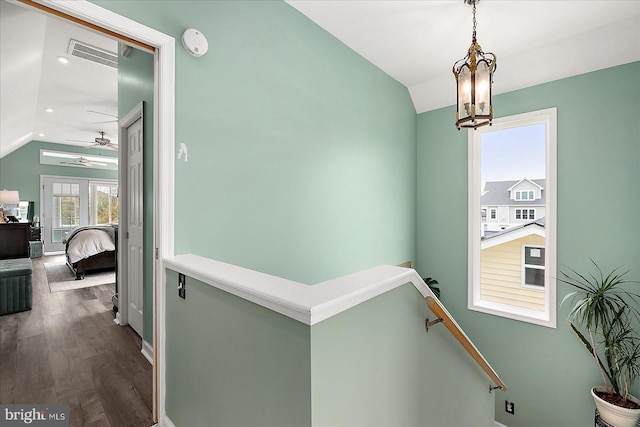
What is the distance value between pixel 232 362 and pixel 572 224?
336 cm

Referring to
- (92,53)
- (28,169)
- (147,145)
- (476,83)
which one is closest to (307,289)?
(476,83)

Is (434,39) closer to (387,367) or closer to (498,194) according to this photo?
A: (498,194)

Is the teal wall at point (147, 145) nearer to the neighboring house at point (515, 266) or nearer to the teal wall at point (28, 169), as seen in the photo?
the neighboring house at point (515, 266)

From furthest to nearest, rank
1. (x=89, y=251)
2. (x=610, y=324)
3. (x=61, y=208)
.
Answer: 1. (x=61, y=208)
2. (x=89, y=251)
3. (x=610, y=324)

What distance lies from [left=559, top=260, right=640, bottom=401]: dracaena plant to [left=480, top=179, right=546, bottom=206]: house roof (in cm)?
90

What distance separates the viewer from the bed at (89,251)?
4.72 m

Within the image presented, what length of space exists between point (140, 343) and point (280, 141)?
2172 mm

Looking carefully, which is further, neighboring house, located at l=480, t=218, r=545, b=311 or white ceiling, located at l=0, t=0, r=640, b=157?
neighboring house, located at l=480, t=218, r=545, b=311

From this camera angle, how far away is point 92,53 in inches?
123

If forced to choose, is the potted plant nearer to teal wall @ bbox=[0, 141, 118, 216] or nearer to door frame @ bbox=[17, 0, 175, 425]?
door frame @ bbox=[17, 0, 175, 425]

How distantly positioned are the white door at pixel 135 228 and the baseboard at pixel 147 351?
0.68 ft

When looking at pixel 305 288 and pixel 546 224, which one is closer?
pixel 305 288

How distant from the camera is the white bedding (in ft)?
15.4

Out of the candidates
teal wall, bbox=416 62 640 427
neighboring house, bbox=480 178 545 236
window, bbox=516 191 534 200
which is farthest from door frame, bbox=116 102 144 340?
window, bbox=516 191 534 200
